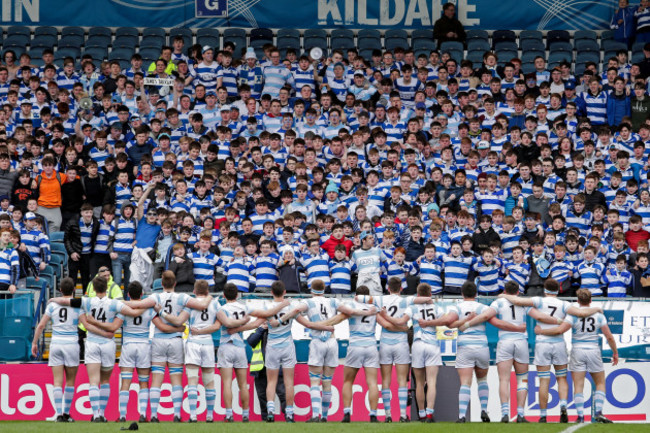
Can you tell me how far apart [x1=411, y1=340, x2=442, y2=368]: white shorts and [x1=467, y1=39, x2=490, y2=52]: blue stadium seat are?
11682 millimetres

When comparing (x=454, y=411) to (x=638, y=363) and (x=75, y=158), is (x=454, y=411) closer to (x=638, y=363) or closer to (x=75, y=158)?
(x=638, y=363)

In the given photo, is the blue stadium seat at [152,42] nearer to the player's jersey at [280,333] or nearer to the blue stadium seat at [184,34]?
the blue stadium seat at [184,34]

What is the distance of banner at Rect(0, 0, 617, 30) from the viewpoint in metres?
25.8

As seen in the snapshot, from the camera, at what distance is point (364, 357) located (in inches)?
590

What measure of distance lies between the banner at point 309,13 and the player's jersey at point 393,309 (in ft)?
41.2

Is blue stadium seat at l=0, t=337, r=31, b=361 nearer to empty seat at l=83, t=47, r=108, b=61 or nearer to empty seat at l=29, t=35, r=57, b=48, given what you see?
empty seat at l=83, t=47, r=108, b=61

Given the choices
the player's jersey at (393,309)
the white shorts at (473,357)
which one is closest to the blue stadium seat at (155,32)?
the player's jersey at (393,309)

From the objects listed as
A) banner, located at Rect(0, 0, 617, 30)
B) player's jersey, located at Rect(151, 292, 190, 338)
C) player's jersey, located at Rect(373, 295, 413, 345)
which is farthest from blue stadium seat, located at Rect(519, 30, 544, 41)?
player's jersey, located at Rect(151, 292, 190, 338)

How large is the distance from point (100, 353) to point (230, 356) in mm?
1739

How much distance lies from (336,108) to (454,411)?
8.04 metres

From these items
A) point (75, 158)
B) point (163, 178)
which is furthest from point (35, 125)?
point (163, 178)

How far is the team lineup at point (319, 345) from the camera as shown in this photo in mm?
14555

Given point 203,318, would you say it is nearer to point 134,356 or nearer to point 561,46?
point 134,356

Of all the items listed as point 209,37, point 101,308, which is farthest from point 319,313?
point 209,37
